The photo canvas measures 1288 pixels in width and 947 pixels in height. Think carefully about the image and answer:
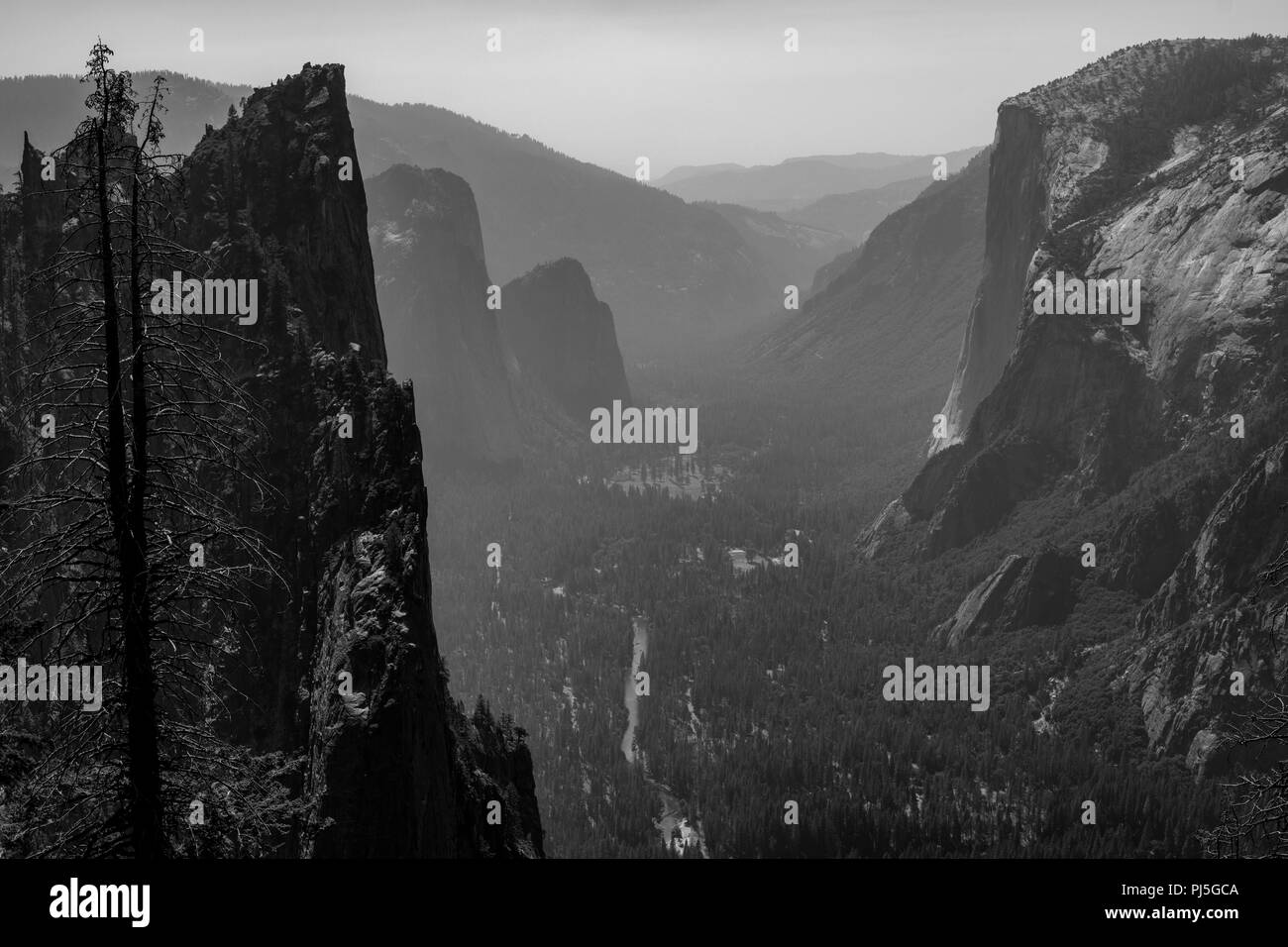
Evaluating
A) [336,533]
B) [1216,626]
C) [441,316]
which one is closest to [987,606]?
[1216,626]

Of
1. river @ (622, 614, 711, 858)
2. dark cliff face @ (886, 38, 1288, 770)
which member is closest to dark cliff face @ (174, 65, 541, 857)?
river @ (622, 614, 711, 858)

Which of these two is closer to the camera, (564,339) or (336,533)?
(336,533)

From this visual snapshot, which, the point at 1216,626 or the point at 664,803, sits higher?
the point at 1216,626

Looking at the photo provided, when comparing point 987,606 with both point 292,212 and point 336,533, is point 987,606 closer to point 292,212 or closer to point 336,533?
point 292,212

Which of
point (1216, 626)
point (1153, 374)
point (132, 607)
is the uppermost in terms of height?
point (1153, 374)

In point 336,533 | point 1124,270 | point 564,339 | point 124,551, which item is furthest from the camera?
point 564,339

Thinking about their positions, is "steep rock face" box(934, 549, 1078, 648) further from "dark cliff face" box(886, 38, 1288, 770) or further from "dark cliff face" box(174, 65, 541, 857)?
"dark cliff face" box(174, 65, 541, 857)

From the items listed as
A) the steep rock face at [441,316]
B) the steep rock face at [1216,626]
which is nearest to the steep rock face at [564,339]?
the steep rock face at [441,316]

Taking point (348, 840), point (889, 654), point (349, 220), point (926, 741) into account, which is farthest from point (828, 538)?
point (348, 840)
